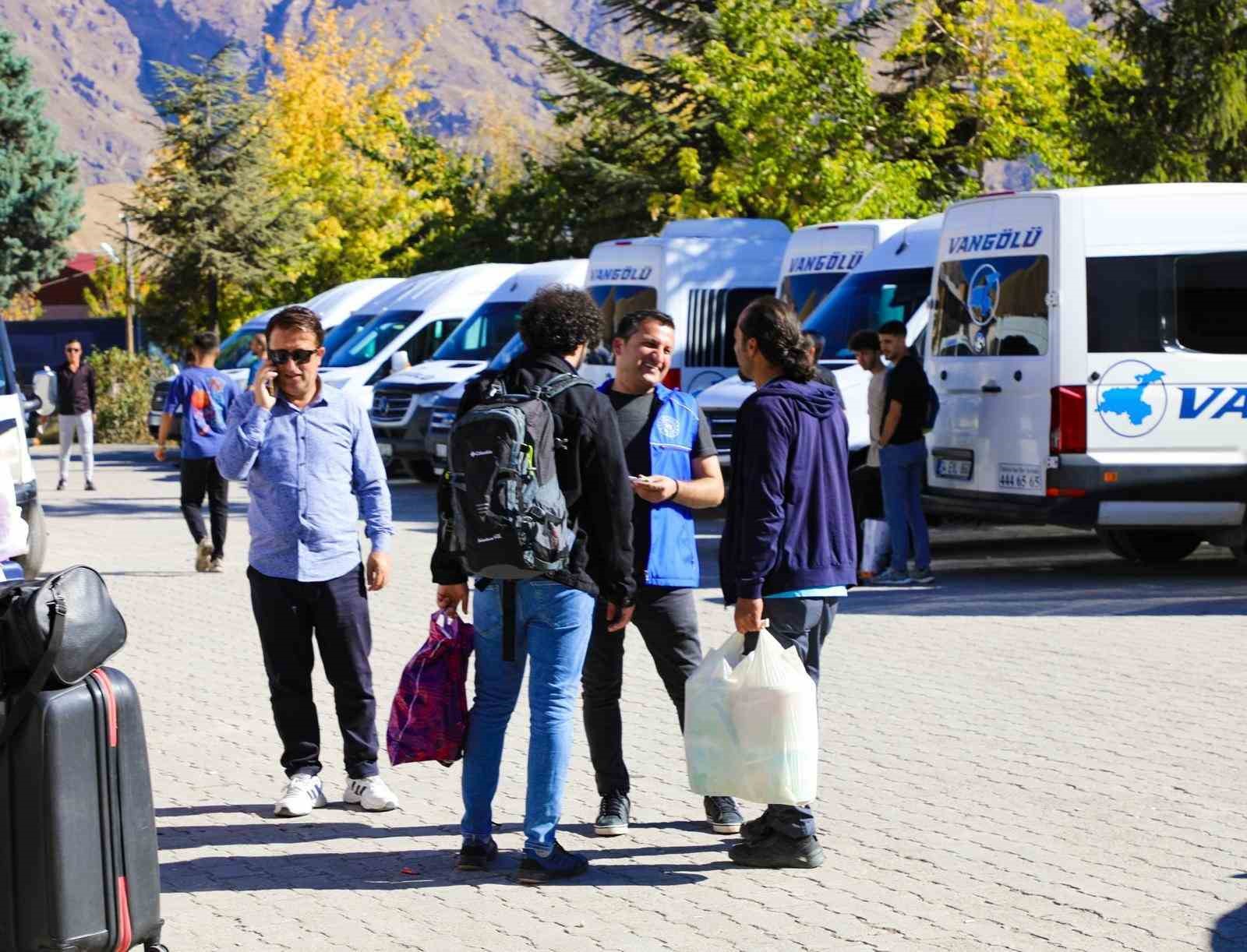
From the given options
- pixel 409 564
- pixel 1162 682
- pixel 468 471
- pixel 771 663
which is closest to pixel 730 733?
pixel 771 663

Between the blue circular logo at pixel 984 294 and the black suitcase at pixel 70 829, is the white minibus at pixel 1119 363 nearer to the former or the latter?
the blue circular logo at pixel 984 294

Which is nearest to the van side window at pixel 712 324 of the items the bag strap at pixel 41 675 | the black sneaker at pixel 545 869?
the black sneaker at pixel 545 869

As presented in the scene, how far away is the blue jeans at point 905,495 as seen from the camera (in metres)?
13.1

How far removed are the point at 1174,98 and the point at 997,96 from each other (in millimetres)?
5481

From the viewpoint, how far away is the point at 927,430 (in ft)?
45.6

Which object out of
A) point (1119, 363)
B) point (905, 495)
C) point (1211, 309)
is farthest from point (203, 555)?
point (1211, 309)

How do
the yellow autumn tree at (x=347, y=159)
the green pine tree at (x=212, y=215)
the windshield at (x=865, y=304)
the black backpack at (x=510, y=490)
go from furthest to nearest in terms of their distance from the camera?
the yellow autumn tree at (x=347, y=159) < the green pine tree at (x=212, y=215) < the windshield at (x=865, y=304) < the black backpack at (x=510, y=490)

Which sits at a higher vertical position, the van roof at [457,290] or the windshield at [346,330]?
the van roof at [457,290]

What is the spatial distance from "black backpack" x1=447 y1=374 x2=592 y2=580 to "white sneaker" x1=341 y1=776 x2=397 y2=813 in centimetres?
145

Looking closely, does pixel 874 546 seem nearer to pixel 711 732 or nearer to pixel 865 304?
pixel 865 304

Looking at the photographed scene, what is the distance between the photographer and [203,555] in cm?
1433

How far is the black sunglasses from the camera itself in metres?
6.82

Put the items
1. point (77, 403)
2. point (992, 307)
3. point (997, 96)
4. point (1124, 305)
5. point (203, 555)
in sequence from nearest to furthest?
point (1124, 305)
point (992, 307)
point (203, 555)
point (77, 403)
point (997, 96)

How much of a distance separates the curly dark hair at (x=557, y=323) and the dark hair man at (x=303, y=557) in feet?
3.65
